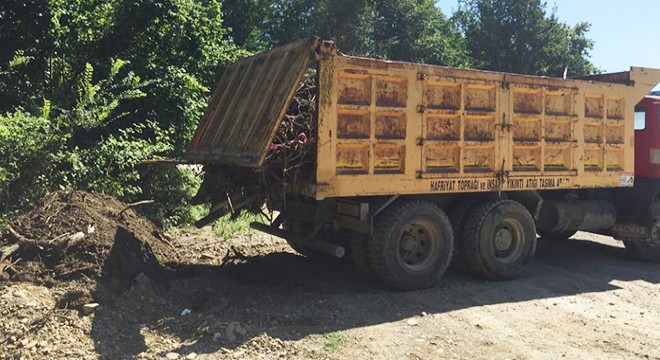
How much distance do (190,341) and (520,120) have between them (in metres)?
4.82

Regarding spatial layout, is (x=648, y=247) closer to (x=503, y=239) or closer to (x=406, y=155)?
(x=503, y=239)

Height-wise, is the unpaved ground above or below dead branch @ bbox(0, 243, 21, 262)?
below

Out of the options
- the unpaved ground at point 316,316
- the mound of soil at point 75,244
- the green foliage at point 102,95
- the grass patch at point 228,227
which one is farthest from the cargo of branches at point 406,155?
the green foliage at point 102,95

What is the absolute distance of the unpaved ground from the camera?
4.83 m

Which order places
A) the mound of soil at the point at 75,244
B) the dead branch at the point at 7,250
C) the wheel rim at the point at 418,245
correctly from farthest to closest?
the wheel rim at the point at 418,245
the mound of soil at the point at 75,244
the dead branch at the point at 7,250

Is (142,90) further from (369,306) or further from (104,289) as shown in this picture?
(369,306)

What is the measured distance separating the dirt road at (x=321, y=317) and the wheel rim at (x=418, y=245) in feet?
1.14

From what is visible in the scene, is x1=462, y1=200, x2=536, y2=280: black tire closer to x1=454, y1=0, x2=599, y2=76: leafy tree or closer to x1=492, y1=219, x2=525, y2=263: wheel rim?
x1=492, y1=219, x2=525, y2=263: wheel rim

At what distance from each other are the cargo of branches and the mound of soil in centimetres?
99

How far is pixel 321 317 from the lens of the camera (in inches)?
222

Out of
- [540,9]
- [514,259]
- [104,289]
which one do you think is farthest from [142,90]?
[540,9]

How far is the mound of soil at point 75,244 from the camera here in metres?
5.76

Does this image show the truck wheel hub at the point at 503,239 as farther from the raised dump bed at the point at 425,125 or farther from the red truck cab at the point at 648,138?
the red truck cab at the point at 648,138

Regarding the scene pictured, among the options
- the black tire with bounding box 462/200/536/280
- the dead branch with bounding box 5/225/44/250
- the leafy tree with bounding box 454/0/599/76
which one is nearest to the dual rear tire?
the black tire with bounding box 462/200/536/280
